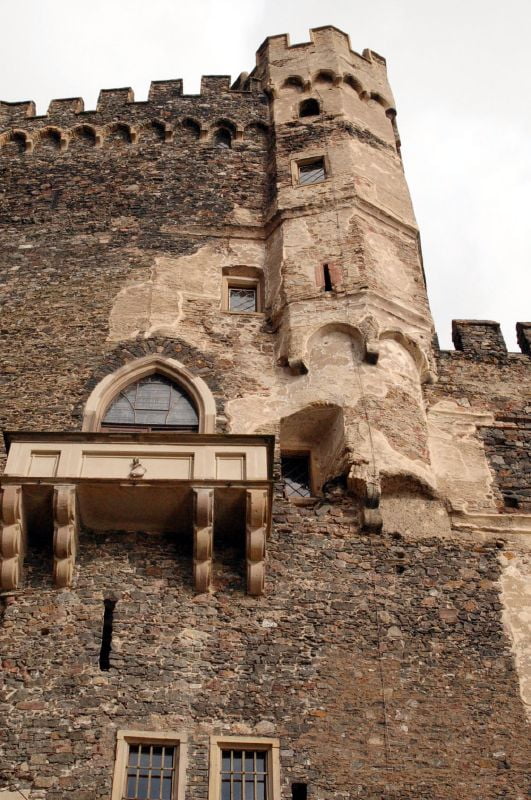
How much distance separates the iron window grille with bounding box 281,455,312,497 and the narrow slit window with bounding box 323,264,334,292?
2753mm

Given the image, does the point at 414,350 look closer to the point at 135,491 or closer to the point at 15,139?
the point at 135,491

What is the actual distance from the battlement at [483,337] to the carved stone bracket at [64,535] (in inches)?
283

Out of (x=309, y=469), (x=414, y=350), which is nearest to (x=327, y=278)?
(x=414, y=350)

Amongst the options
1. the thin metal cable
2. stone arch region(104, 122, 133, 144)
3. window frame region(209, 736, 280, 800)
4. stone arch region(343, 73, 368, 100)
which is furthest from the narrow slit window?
window frame region(209, 736, 280, 800)

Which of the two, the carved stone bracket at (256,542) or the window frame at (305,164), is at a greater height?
the window frame at (305,164)

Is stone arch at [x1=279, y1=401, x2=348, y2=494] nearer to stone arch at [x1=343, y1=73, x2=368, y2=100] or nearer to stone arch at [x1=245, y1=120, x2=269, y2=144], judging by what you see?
stone arch at [x1=245, y1=120, x2=269, y2=144]

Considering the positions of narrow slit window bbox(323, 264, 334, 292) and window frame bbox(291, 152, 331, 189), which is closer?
narrow slit window bbox(323, 264, 334, 292)

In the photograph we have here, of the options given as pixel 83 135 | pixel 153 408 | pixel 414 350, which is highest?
pixel 83 135

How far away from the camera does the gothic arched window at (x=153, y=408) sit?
1460 cm

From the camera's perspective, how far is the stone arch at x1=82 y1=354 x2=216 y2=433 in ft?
47.3

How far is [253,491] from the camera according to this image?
1255 cm

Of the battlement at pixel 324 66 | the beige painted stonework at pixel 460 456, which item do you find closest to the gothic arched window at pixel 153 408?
the beige painted stonework at pixel 460 456

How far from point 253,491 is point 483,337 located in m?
6.17

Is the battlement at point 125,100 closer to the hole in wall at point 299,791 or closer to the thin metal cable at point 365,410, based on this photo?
the thin metal cable at point 365,410
